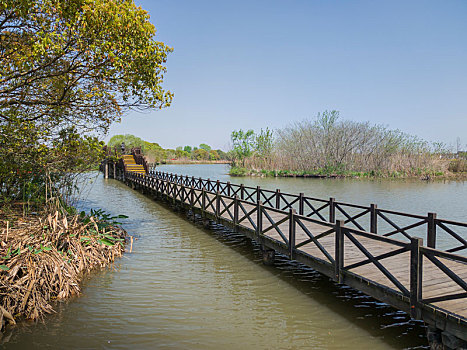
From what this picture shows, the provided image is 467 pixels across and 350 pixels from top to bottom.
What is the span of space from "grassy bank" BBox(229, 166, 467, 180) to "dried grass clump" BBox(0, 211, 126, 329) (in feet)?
117

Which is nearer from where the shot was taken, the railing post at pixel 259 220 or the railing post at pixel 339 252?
the railing post at pixel 339 252

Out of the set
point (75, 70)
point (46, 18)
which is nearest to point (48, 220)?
point (75, 70)

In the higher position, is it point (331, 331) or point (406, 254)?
point (406, 254)

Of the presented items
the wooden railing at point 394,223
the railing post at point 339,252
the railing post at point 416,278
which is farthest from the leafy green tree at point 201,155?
the railing post at point 416,278

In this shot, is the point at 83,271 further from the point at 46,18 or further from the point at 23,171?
the point at 46,18

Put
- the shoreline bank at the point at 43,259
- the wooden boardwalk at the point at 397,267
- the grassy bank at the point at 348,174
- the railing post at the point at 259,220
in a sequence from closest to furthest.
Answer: the wooden boardwalk at the point at 397,267, the shoreline bank at the point at 43,259, the railing post at the point at 259,220, the grassy bank at the point at 348,174

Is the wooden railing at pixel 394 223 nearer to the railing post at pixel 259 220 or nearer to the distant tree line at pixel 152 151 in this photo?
the railing post at pixel 259 220

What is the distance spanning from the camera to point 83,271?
305 inches

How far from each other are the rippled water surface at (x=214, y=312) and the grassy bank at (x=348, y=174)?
3348 centimetres

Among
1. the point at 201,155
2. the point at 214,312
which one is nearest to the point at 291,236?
the point at 214,312

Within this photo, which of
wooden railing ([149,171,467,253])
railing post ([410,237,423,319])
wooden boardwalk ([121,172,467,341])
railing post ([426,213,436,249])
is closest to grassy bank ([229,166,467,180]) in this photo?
wooden railing ([149,171,467,253])

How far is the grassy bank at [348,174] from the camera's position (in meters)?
37.3

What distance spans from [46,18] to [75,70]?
109 centimetres

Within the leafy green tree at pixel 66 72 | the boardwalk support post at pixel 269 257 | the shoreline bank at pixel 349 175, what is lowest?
the boardwalk support post at pixel 269 257
